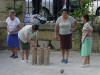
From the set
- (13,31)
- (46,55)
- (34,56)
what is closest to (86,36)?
(46,55)

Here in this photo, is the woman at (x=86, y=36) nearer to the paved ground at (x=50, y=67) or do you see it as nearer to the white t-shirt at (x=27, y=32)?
the paved ground at (x=50, y=67)

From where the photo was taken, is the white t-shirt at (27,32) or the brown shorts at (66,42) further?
the brown shorts at (66,42)

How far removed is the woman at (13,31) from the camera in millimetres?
10055

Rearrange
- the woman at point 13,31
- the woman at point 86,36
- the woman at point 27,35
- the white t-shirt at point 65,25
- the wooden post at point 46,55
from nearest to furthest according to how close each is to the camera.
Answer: the woman at point 86,36, the woman at point 27,35, the wooden post at point 46,55, the white t-shirt at point 65,25, the woman at point 13,31

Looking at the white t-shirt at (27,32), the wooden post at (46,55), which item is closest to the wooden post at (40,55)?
the wooden post at (46,55)

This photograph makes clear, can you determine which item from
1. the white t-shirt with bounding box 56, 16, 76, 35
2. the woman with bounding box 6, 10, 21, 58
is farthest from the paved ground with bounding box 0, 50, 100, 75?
the white t-shirt with bounding box 56, 16, 76, 35

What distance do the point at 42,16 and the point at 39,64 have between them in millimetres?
2903

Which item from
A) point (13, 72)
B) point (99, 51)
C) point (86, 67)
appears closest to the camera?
point (13, 72)

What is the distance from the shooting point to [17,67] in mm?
8914

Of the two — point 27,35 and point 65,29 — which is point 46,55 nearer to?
point 27,35

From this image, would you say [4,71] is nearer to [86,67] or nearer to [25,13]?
[86,67]

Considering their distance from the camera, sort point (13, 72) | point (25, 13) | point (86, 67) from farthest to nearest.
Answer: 1. point (25, 13)
2. point (86, 67)
3. point (13, 72)

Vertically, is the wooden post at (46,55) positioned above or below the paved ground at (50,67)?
above

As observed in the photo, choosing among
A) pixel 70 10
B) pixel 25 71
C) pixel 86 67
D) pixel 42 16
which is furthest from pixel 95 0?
pixel 25 71
